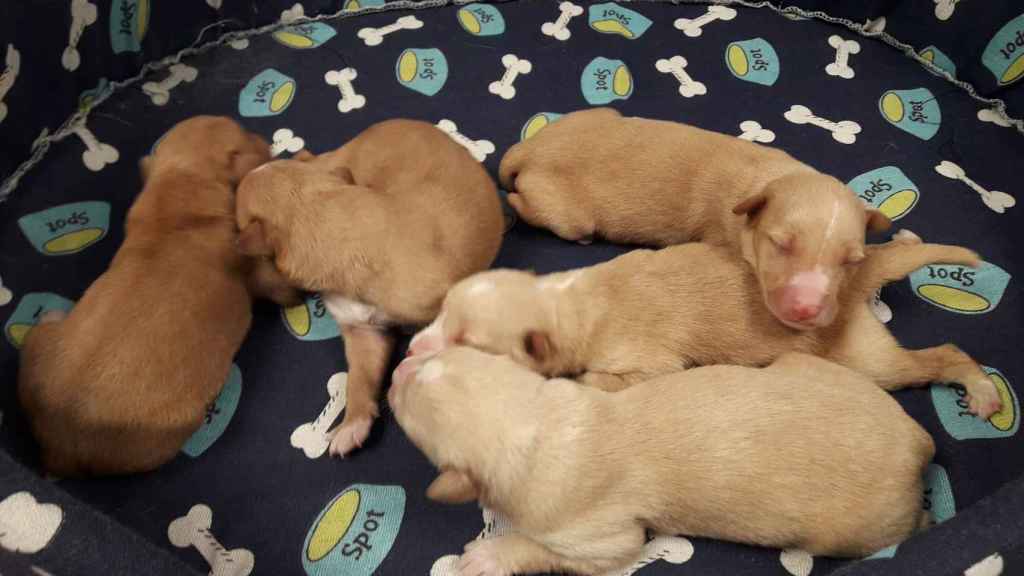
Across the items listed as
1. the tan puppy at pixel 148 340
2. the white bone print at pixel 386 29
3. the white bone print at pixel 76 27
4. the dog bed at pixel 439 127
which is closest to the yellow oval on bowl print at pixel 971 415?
the dog bed at pixel 439 127

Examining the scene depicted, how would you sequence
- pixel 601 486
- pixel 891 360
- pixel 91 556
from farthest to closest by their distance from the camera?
1. pixel 891 360
2. pixel 601 486
3. pixel 91 556

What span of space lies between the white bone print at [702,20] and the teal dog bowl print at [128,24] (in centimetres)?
249

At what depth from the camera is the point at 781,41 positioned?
3373mm

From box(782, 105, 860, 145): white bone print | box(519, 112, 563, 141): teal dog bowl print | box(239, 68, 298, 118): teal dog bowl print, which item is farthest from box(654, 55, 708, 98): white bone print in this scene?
box(239, 68, 298, 118): teal dog bowl print

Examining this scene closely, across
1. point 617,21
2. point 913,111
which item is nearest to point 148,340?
point 617,21

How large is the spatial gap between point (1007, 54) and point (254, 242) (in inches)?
124

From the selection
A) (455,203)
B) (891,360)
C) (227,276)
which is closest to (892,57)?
(891,360)

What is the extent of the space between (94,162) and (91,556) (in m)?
1.80

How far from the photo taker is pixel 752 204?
6.98 feet

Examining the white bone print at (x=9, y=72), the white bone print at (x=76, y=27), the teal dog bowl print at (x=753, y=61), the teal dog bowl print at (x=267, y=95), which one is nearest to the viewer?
the white bone print at (x=9, y=72)

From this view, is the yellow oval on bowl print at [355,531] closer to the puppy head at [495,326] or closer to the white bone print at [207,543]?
the white bone print at [207,543]

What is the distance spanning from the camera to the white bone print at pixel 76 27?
2781 mm

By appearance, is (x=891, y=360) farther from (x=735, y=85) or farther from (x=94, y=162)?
(x=94, y=162)

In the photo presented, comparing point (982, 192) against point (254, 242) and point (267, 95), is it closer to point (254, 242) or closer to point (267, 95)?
point (254, 242)
